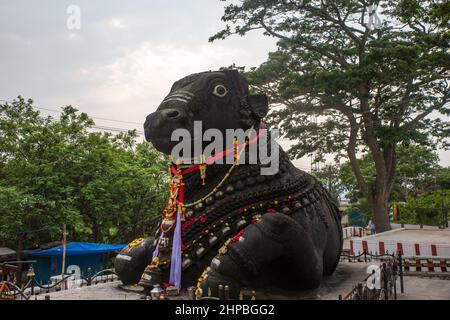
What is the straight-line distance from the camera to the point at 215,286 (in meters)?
3.79

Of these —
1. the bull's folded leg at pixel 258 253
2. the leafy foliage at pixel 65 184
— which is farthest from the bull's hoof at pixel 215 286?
the leafy foliage at pixel 65 184

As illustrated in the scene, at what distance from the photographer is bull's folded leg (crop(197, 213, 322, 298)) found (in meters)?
3.84

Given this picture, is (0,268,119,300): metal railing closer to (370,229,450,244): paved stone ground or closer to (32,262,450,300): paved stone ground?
(32,262,450,300): paved stone ground

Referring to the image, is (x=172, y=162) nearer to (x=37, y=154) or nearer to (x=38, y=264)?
(x=37, y=154)

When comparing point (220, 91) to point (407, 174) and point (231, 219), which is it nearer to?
point (231, 219)

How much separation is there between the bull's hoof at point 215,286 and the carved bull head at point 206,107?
1.48m

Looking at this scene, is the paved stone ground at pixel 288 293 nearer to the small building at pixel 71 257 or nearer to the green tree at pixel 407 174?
the small building at pixel 71 257

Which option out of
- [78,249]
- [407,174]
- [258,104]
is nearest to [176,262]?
[258,104]

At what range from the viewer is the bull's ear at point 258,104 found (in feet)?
16.1

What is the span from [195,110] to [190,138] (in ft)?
1.01

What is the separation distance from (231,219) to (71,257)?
43.7 feet

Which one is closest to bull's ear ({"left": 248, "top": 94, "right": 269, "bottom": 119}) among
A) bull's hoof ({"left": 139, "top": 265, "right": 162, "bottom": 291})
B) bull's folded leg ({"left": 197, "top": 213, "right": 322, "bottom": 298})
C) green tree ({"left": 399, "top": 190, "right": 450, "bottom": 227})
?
bull's folded leg ({"left": 197, "top": 213, "right": 322, "bottom": 298})

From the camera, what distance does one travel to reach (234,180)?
15.1 ft
